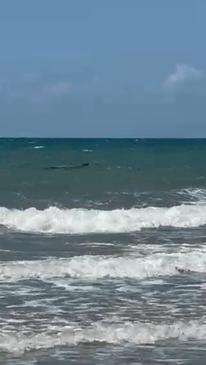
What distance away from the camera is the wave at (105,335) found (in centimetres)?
991

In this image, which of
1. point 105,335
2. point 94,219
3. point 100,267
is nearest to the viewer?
point 105,335

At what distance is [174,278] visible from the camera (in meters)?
14.8

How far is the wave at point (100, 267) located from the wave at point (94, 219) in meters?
6.81

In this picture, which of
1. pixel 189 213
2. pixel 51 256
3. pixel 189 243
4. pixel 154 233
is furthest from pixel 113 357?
pixel 189 213

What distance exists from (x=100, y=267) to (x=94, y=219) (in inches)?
359

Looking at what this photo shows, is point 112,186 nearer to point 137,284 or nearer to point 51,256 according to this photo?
point 51,256

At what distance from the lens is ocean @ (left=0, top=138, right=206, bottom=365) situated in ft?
32.5

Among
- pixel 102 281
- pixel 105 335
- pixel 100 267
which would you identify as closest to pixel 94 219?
pixel 100 267

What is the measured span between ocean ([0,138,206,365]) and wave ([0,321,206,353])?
1cm

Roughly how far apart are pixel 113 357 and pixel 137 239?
11.2 m

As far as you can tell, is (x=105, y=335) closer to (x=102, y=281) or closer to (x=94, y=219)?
(x=102, y=281)

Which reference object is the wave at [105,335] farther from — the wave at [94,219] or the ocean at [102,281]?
the wave at [94,219]

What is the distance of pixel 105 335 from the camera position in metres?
10.3

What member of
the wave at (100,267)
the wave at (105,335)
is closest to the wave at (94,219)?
the wave at (100,267)
